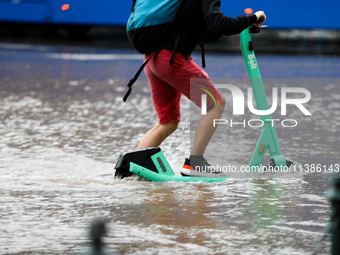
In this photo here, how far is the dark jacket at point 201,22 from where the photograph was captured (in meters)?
4.41

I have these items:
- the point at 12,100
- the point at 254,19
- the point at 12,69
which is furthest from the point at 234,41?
the point at 254,19

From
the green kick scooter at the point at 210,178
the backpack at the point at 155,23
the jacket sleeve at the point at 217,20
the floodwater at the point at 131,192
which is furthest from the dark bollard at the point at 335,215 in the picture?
the backpack at the point at 155,23

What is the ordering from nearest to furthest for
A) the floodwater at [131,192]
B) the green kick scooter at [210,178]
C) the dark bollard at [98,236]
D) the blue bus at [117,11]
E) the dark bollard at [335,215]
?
1. the dark bollard at [98,236]
2. the dark bollard at [335,215]
3. the floodwater at [131,192]
4. the green kick scooter at [210,178]
5. the blue bus at [117,11]

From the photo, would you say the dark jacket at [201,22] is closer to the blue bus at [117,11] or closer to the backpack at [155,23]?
the backpack at [155,23]

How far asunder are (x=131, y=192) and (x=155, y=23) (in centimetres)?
133

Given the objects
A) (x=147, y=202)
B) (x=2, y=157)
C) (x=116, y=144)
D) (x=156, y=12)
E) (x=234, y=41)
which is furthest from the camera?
(x=234, y=41)

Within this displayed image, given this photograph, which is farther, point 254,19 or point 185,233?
point 254,19

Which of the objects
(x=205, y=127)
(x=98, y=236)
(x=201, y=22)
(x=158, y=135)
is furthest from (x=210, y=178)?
(x=98, y=236)

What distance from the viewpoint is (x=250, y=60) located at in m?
4.83

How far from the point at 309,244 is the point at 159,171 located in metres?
1.76

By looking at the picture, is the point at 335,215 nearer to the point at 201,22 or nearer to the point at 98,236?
the point at 98,236

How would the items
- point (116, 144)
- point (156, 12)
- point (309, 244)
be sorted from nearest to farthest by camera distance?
1. point (309, 244)
2. point (156, 12)
3. point (116, 144)

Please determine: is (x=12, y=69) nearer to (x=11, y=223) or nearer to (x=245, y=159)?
(x=245, y=159)

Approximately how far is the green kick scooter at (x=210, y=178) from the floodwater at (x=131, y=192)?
0.09 m
